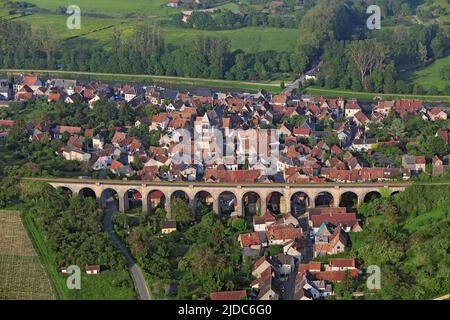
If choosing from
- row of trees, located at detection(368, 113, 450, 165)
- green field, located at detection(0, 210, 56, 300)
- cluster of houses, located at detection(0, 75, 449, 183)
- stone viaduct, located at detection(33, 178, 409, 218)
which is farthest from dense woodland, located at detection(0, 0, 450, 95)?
green field, located at detection(0, 210, 56, 300)

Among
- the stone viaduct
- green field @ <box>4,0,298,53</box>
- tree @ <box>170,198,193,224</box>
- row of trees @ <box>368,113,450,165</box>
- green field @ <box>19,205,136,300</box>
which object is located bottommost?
green field @ <box>19,205,136,300</box>

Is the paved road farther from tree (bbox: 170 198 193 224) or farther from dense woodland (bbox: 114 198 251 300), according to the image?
tree (bbox: 170 198 193 224)

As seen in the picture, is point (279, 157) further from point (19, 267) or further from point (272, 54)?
point (272, 54)

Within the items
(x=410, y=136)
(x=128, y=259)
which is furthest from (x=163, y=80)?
(x=128, y=259)

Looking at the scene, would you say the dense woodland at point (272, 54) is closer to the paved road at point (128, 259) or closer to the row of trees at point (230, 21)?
the row of trees at point (230, 21)

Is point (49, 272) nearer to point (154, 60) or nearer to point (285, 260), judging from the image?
point (285, 260)

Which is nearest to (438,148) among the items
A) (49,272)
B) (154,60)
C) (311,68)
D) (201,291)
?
(201,291)

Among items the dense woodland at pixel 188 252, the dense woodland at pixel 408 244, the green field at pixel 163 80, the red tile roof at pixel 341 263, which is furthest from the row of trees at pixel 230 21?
the red tile roof at pixel 341 263
